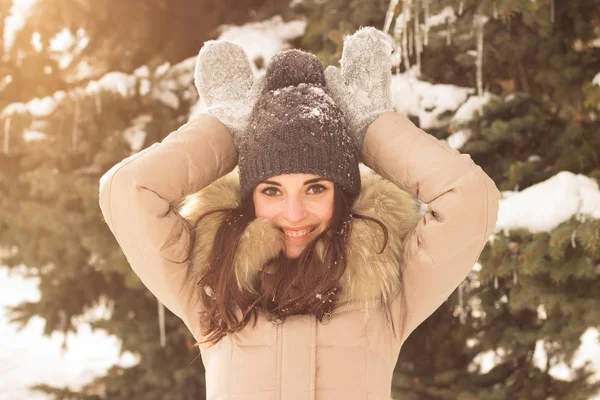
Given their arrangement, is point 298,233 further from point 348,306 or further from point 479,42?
point 479,42

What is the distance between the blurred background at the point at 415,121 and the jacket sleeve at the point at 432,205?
67 cm

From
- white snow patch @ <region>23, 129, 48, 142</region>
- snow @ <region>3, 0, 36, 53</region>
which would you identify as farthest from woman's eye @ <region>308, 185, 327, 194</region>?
snow @ <region>3, 0, 36, 53</region>

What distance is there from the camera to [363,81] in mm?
2004

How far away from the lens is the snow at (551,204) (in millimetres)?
2334

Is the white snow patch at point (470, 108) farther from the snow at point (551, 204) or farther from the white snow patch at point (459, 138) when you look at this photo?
the snow at point (551, 204)

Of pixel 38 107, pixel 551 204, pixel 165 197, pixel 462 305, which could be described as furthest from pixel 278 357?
pixel 38 107

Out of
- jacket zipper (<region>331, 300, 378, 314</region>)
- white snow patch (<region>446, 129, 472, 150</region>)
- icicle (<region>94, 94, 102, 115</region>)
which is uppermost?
icicle (<region>94, 94, 102, 115</region>)

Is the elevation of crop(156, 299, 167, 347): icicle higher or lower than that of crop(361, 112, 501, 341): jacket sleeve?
lower

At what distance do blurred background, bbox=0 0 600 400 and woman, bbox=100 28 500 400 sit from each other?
0.71 metres

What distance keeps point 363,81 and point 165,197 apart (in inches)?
28.3

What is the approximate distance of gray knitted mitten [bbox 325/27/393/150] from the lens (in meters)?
1.99

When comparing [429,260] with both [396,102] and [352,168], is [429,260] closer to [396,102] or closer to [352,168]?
[352,168]

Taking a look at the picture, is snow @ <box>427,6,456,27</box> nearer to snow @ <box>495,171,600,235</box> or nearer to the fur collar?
snow @ <box>495,171,600,235</box>

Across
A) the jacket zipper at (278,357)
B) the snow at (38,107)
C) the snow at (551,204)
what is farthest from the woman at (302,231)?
the snow at (38,107)
